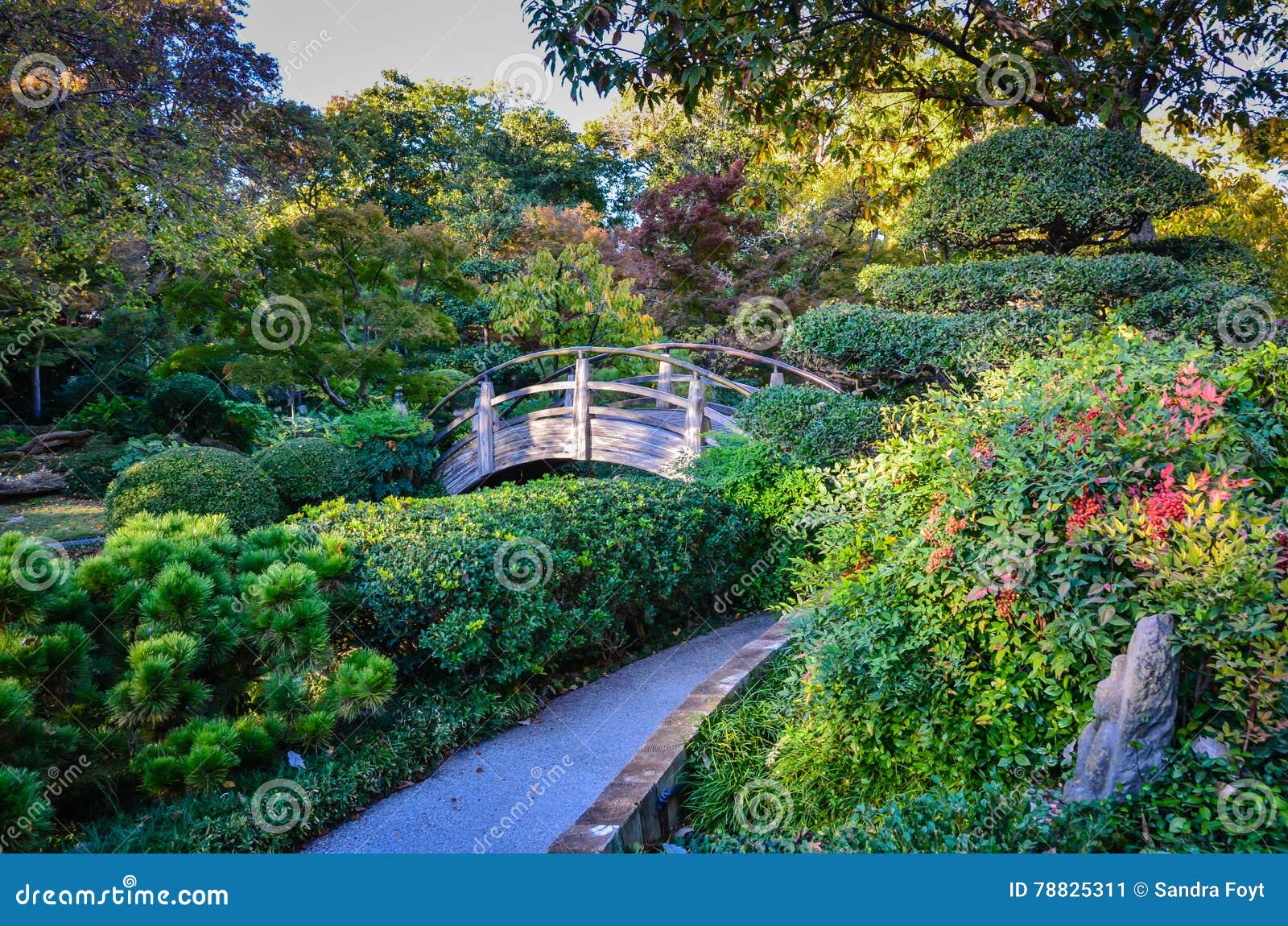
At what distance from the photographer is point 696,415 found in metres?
7.58

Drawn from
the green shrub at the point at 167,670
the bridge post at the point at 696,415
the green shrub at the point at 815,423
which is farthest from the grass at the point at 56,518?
the green shrub at the point at 815,423

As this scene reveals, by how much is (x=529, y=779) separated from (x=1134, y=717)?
261cm

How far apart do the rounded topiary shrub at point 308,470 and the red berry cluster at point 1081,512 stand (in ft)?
25.4

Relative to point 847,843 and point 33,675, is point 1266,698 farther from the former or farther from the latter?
point 33,675

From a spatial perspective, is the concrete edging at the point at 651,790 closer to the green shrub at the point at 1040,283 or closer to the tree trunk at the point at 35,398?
the green shrub at the point at 1040,283

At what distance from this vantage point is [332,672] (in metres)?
3.61

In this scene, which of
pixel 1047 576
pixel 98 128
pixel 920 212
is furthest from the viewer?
pixel 98 128

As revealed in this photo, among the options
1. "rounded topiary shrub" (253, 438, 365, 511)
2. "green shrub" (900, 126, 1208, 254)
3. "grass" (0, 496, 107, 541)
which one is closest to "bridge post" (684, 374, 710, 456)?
"green shrub" (900, 126, 1208, 254)

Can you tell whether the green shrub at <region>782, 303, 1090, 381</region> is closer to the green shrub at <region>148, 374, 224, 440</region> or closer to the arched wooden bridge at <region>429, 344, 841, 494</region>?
the arched wooden bridge at <region>429, 344, 841, 494</region>

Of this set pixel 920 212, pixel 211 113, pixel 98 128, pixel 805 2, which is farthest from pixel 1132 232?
pixel 211 113

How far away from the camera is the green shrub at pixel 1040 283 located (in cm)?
602

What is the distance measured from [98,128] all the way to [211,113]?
284 centimetres

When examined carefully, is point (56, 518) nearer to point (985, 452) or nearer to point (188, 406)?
point (188, 406)

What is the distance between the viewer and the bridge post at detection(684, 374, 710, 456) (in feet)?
24.8
